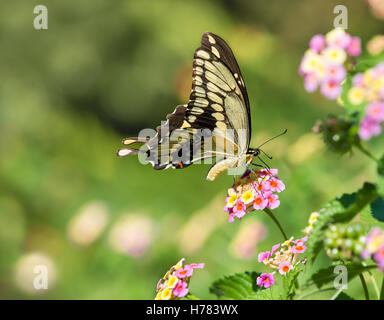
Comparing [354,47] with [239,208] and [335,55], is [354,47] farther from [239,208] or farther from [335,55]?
[239,208]

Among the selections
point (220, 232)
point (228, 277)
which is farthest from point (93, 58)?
point (228, 277)

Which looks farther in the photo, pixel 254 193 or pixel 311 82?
pixel 254 193

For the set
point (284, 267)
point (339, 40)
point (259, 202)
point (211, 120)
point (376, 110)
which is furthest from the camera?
point (211, 120)

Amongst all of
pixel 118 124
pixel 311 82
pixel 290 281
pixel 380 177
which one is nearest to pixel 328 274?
pixel 290 281

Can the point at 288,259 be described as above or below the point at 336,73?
below

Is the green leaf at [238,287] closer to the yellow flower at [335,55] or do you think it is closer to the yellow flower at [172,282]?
the yellow flower at [172,282]

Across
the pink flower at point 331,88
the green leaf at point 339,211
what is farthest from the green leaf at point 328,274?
the pink flower at point 331,88

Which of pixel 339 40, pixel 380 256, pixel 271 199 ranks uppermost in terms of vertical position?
pixel 339 40

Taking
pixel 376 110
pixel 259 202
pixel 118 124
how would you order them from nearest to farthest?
pixel 376 110, pixel 259 202, pixel 118 124
